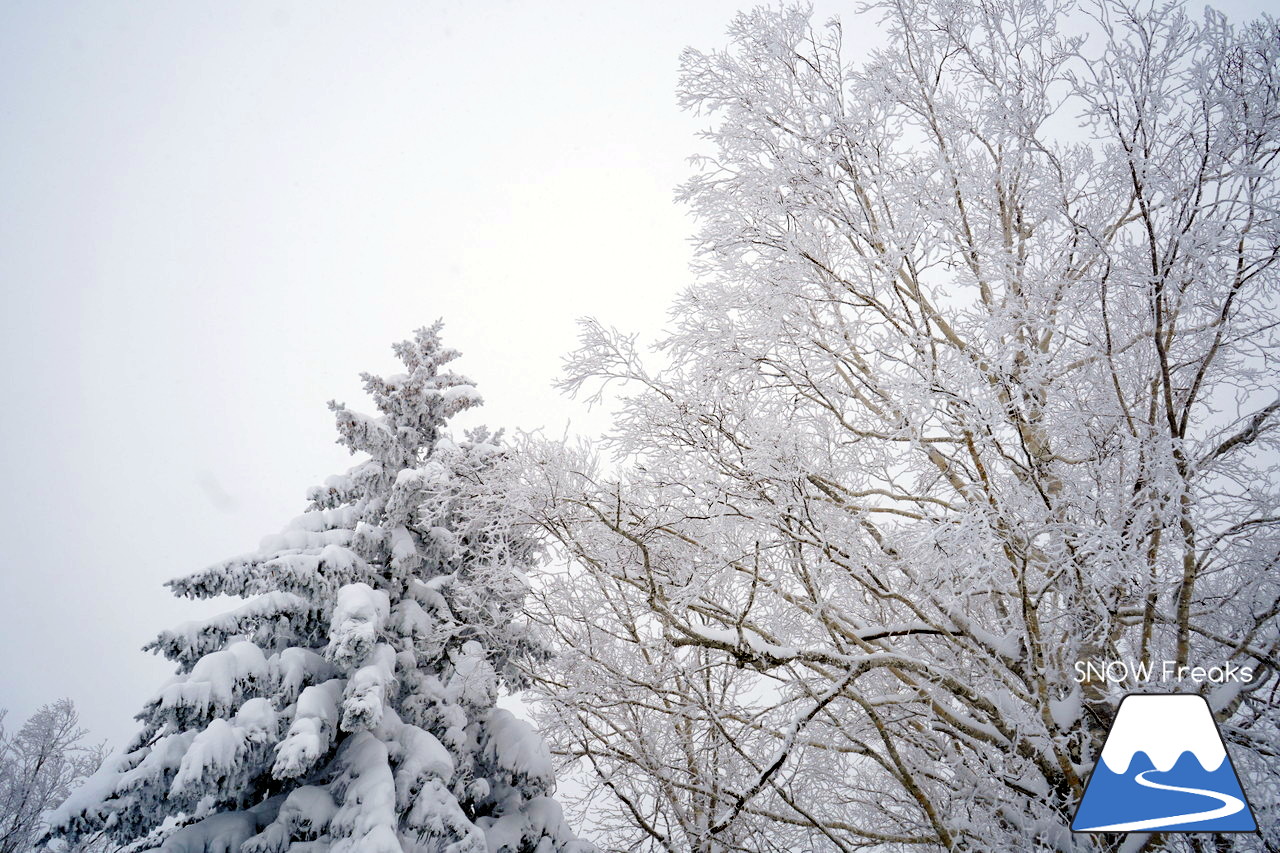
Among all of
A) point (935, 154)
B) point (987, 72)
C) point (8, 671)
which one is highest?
point (8, 671)

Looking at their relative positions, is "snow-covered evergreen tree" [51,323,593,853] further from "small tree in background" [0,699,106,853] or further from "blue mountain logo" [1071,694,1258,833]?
"small tree in background" [0,699,106,853]

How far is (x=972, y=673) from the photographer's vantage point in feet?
14.9

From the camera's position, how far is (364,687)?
16.7ft

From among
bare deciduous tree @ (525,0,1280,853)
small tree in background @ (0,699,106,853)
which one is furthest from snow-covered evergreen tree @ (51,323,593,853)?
small tree in background @ (0,699,106,853)

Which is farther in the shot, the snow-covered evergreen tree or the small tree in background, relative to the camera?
the small tree in background

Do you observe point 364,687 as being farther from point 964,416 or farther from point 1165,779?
point 1165,779

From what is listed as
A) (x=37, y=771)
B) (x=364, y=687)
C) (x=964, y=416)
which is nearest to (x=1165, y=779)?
(x=964, y=416)

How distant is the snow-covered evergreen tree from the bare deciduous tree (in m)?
1.12

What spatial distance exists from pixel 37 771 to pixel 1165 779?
20.5 metres

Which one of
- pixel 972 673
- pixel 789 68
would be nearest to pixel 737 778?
pixel 972 673

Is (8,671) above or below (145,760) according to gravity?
above

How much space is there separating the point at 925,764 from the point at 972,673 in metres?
1.87

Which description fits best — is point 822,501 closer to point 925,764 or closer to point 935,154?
point 935,154

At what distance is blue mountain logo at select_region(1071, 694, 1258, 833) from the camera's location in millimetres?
2811
